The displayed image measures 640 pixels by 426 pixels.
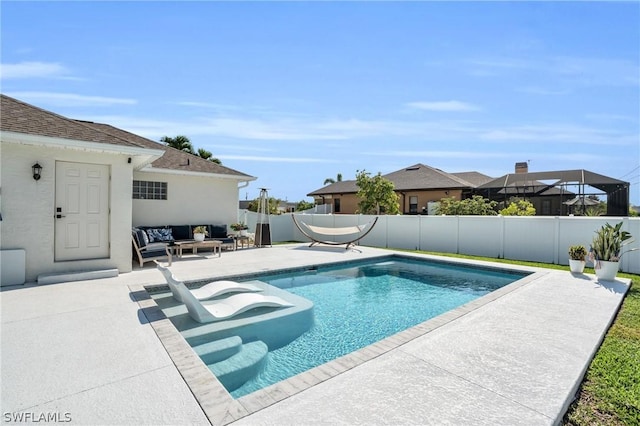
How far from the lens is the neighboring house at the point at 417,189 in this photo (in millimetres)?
21828

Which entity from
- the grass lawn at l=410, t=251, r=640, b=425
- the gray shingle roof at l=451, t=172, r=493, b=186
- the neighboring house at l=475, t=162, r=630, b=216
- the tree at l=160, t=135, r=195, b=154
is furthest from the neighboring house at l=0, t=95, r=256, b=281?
the gray shingle roof at l=451, t=172, r=493, b=186

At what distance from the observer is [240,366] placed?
363 cm

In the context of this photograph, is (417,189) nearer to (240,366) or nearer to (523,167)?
(523,167)

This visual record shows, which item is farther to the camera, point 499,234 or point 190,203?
point 190,203

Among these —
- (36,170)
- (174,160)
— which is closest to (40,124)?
(36,170)

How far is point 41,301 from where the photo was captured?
505cm

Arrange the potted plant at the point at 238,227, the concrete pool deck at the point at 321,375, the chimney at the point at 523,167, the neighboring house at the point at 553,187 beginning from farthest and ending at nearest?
the chimney at the point at 523,167
the neighboring house at the point at 553,187
the potted plant at the point at 238,227
the concrete pool deck at the point at 321,375

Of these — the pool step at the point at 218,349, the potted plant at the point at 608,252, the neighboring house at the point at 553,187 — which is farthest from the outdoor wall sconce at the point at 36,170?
the neighboring house at the point at 553,187

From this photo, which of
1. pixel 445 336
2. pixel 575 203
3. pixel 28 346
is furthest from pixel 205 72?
pixel 575 203

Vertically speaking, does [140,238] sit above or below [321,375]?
above

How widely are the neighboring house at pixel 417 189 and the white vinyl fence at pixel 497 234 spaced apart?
7526 mm

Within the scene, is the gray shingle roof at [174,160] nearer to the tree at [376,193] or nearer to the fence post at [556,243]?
the tree at [376,193]

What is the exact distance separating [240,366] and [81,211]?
18.4ft

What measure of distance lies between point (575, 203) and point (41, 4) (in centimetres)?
2734
